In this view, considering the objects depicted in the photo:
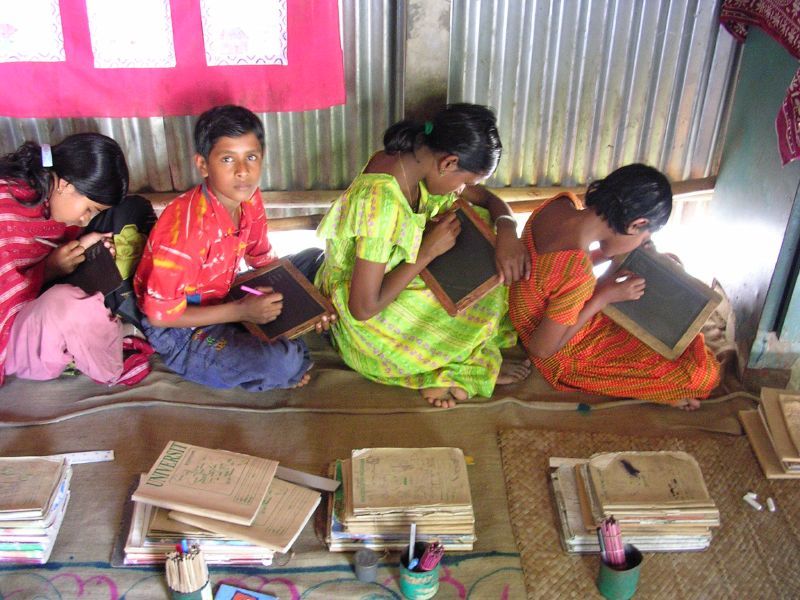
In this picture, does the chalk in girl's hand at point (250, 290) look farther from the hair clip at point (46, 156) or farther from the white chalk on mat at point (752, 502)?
the white chalk on mat at point (752, 502)

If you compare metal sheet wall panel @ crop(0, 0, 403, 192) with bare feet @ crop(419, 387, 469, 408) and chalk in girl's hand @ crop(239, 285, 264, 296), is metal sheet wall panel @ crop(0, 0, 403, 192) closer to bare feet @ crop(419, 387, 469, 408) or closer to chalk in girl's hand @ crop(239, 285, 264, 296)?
chalk in girl's hand @ crop(239, 285, 264, 296)

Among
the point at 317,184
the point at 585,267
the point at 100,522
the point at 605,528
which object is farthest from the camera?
the point at 317,184

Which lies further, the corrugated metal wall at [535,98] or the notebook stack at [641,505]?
the corrugated metal wall at [535,98]

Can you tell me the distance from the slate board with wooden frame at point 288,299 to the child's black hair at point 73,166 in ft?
2.09

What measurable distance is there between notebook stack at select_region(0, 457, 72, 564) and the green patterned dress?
1.17m

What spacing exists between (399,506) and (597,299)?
1149 mm

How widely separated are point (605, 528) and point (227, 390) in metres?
1.60

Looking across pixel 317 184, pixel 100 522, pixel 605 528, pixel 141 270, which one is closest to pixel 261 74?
pixel 317 184

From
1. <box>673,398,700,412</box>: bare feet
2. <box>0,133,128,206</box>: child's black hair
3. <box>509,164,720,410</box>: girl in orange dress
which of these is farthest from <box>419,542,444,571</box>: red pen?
<box>0,133,128,206</box>: child's black hair

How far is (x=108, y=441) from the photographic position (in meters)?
2.76

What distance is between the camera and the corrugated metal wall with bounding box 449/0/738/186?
3.29m

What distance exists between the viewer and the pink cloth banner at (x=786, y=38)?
2.72 m

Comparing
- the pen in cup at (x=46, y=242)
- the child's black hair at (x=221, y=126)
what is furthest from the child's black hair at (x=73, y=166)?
the child's black hair at (x=221, y=126)

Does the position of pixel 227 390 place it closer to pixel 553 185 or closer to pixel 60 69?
pixel 60 69
